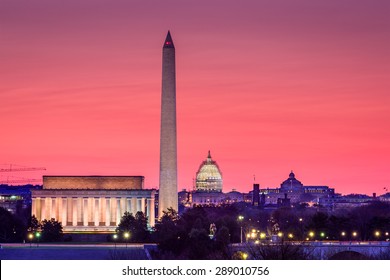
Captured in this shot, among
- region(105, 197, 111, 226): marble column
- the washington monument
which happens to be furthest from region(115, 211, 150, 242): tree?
region(105, 197, 111, 226): marble column

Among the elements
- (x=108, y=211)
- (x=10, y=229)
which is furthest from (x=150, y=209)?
(x=10, y=229)

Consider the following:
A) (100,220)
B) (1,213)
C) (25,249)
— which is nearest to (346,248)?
(25,249)

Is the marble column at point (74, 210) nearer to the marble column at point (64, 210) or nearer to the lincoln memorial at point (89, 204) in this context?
the lincoln memorial at point (89, 204)

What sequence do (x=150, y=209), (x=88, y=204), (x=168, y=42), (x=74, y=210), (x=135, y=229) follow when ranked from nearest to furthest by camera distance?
(x=135, y=229) < (x=168, y=42) < (x=150, y=209) < (x=74, y=210) < (x=88, y=204)

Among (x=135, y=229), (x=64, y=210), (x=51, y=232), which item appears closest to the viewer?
(x=135, y=229)

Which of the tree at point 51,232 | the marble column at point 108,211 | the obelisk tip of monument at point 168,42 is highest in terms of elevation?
the obelisk tip of monument at point 168,42

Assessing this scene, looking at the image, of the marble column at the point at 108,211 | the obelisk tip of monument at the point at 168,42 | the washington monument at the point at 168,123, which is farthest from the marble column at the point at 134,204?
the obelisk tip of monument at the point at 168,42

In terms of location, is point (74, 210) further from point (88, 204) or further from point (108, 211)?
point (108, 211)
